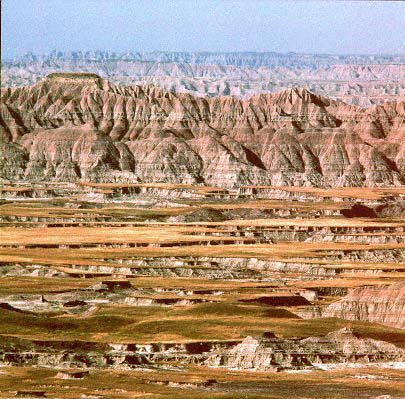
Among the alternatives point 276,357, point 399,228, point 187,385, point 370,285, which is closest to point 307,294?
point 370,285

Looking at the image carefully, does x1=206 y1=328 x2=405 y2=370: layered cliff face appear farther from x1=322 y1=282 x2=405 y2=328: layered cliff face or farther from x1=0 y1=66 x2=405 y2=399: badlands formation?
x1=322 y1=282 x2=405 y2=328: layered cliff face

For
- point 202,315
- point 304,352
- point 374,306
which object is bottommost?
point 304,352

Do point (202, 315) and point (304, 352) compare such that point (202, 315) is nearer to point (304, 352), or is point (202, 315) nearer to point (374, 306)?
point (374, 306)

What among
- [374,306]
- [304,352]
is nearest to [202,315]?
[374,306]

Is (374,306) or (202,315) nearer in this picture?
(202,315)

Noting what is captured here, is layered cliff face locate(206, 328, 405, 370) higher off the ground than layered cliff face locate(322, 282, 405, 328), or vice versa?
layered cliff face locate(322, 282, 405, 328)

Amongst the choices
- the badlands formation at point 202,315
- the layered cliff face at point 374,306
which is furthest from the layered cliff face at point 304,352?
the layered cliff face at point 374,306

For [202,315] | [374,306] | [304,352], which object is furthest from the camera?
[374,306]

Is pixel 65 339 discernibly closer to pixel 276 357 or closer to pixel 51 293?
pixel 276 357

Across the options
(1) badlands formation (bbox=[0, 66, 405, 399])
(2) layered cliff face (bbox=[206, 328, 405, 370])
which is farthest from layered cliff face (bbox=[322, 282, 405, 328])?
(2) layered cliff face (bbox=[206, 328, 405, 370])
